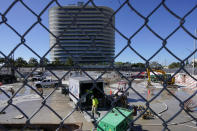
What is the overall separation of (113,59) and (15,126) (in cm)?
525

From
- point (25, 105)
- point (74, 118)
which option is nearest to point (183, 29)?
point (74, 118)

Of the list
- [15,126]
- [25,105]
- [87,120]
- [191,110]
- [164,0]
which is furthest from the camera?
[25,105]

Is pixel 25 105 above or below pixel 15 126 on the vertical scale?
below

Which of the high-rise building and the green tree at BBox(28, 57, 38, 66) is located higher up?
the high-rise building

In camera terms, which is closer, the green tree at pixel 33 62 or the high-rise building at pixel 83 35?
the high-rise building at pixel 83 35

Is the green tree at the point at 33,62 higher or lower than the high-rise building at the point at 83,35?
lower

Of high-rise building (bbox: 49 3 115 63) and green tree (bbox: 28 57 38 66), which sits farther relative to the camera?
green tree (bbox: 28 57 38 66)

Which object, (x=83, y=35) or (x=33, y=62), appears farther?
(x=33, y=62)

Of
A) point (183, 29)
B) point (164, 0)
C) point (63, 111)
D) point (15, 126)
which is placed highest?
point (164, 0)

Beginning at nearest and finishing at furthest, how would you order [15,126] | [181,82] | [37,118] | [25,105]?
[15,126] < [37,118] < [25,105] < [181,82]

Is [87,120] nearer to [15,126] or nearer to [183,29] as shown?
[15,126]

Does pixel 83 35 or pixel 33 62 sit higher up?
pixel 83 35

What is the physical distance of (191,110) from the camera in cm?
990

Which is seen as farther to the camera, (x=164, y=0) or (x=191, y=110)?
(x=191, y=110)
